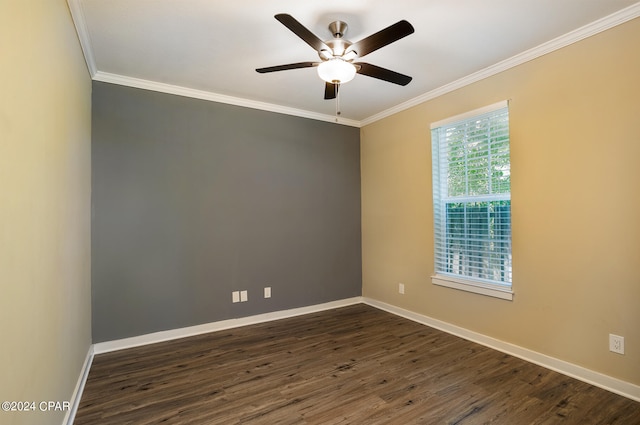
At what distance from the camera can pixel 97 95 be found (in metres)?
3.05

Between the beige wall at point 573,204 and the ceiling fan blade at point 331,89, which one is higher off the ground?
the ceiling fan blade at point 331,89

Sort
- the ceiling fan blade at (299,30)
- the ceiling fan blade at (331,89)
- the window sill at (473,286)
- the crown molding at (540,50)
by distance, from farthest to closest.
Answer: the window sill at (473,286), the ceiling fan blade at (331,89), the crown molding at (540,50), the ceiling fan blade at (299,30)

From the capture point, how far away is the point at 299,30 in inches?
75.4

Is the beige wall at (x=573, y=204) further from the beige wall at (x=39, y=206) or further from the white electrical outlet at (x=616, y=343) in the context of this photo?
the beige wall at (x=39, y=206)

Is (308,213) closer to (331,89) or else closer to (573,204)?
(331,89)

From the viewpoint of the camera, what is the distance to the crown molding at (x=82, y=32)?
2.08 meters

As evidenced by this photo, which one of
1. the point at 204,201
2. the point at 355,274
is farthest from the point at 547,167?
the point at 204,201

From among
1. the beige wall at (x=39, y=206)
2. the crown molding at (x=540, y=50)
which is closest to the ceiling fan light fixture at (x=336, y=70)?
the beige wall at (x=39, y=206)

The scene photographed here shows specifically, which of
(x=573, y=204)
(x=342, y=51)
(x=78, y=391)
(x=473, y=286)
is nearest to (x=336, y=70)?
(x=342, y=51)

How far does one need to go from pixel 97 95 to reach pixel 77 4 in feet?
3.76

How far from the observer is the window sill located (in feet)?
9.67

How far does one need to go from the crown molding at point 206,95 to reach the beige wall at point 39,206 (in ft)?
2.42

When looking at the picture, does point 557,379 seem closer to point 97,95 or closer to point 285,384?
point 285,384

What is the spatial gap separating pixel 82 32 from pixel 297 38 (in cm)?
157
